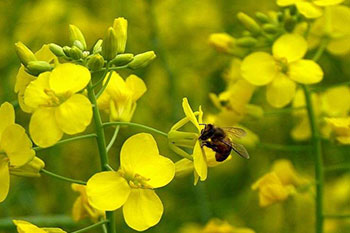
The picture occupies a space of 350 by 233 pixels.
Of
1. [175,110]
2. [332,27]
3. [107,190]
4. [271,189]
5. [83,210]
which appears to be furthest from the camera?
[175,110]

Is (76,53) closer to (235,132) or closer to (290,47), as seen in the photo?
(235,132)

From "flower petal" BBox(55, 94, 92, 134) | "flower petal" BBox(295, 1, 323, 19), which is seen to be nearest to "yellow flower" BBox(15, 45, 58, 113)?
"flower petal" BBox(55, 94, 92, 134)

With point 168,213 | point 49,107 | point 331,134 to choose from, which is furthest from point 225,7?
point 49,107

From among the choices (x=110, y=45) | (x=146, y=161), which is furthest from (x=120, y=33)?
(x=146, y=161)

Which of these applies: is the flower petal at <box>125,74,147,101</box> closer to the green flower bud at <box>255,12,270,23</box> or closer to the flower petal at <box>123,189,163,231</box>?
the flower petal at <box>123,189,163,231</box>

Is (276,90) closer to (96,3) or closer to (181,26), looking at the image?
(181,26)
